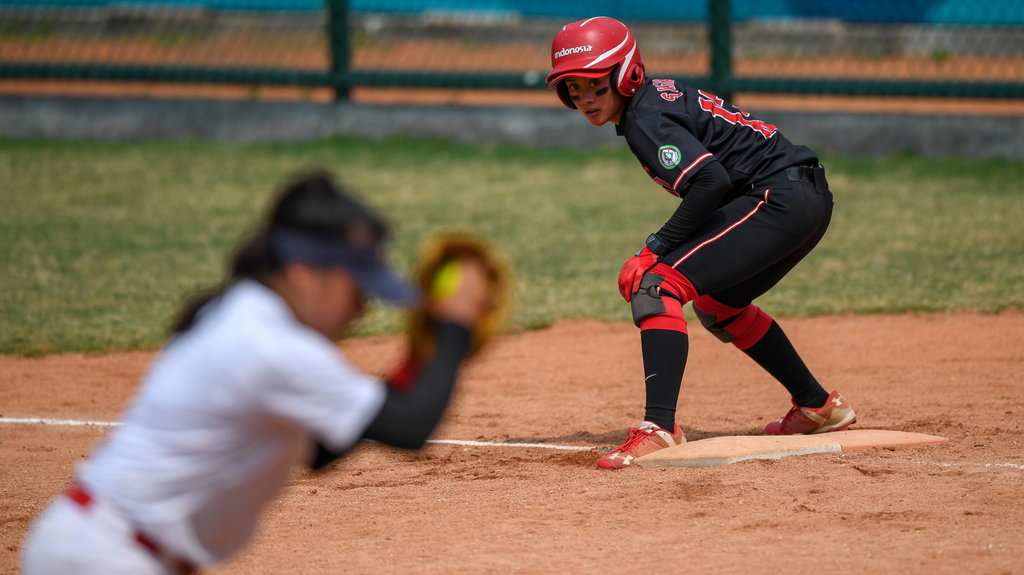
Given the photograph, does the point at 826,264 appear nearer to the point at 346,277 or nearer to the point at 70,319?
the point at 70,319

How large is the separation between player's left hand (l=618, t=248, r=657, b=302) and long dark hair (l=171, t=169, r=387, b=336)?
2.61 meters

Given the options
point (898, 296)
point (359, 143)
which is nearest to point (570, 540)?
point (898, 296)

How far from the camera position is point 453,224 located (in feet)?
36.3

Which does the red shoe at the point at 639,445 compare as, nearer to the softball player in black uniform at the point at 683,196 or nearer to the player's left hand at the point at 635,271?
the softball player in black uniform at the point at 683,196

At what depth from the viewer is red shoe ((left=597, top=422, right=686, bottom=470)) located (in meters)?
5.10

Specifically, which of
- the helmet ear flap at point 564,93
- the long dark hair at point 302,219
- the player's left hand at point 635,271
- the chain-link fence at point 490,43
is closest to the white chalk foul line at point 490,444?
the player's left hand at point 635,271

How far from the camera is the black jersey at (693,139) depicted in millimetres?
4973

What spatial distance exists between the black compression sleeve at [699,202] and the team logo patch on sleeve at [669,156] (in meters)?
0.10

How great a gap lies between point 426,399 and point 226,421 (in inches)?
16.2

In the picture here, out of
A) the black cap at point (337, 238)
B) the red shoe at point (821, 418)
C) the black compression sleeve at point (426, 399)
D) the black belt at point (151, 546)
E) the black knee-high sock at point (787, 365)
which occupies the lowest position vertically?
the red shoe at point (821, 418)

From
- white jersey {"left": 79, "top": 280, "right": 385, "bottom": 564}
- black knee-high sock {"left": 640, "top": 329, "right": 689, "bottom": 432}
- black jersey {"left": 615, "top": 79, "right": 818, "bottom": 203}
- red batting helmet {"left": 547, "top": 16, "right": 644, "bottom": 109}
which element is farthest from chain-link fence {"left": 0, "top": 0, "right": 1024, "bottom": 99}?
white jersey {"left": 79, "top": 280, "right": 385, "bottom": 564}

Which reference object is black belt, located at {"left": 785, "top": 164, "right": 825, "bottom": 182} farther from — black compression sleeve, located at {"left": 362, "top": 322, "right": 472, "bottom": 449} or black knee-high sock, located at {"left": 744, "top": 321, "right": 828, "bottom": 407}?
black compression sleeve, located at {"left": 362, "top": 322, "right": 472, "bottom": 449}

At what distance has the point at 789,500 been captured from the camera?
462 centimetres

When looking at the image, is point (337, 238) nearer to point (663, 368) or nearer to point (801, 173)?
point (663, 368)
